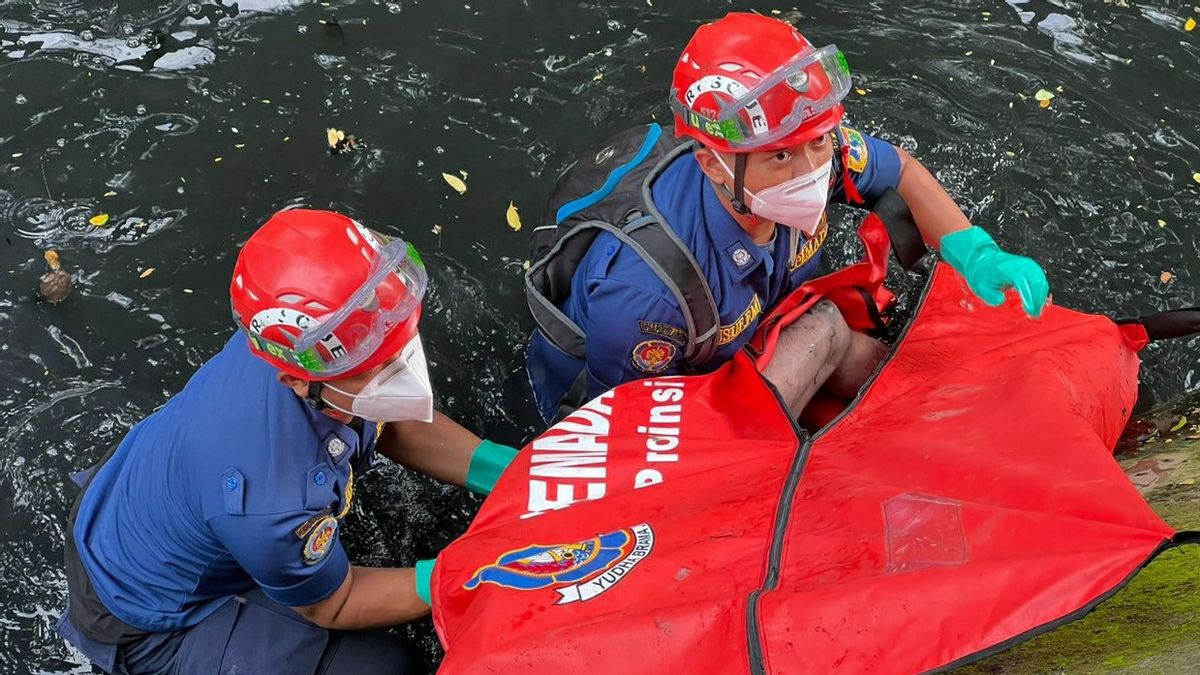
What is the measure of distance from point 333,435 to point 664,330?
3.06 ft

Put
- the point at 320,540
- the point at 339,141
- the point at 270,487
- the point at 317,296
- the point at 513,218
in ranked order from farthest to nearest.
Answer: the point at 339,141 < the point at 513,218 < the point at 320,540 < the point at 270,487 < the point at 317,296

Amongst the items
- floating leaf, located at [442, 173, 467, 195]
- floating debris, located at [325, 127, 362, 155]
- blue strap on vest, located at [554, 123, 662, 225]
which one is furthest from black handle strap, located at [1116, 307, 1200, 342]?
floating debris, located at [325, 127, 362, 155]

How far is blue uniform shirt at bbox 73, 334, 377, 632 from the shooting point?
2.26 metres

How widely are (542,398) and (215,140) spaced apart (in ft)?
6.76

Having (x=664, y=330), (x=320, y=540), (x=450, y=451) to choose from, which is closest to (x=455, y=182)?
(x=450, y=451)

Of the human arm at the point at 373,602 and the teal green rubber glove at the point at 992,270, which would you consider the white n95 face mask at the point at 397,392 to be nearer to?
the human arm at the point at 373,602

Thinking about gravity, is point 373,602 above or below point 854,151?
below

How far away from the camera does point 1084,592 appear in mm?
1878

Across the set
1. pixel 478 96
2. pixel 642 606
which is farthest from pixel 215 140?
pixel 642 606

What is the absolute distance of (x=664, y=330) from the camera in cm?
273

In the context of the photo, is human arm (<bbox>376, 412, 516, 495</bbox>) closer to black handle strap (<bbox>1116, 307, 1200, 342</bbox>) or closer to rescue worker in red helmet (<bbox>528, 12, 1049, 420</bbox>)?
rescue worker in red helmet (<bbox>528, 12, 1049, 420</bbox>)

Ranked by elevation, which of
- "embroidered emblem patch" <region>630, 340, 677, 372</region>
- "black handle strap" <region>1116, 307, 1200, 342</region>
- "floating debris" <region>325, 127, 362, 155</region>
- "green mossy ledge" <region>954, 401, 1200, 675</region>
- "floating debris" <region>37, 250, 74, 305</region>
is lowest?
"floating debris" <region>37, 250, 74, 305</region>

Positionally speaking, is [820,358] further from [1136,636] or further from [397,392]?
[397,392]

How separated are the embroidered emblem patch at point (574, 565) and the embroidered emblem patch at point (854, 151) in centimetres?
136
